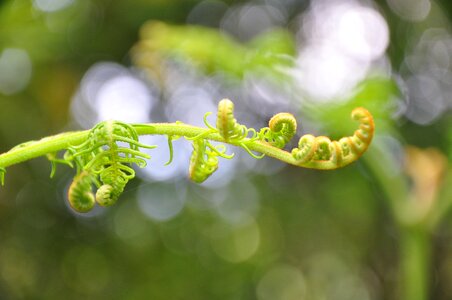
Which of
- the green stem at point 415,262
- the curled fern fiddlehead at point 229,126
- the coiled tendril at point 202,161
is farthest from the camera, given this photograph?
the green stem at point 415,262

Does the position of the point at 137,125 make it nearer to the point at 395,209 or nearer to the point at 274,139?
the point at 274,139

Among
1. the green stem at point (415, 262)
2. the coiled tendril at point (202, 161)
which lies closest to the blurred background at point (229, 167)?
the green stem at point (415, 262)

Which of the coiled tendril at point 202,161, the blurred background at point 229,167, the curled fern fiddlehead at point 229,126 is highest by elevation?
the curled fern fiddlehead at point 229,126

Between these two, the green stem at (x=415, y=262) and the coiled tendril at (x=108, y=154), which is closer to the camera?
the coiled tendril at (x=108, y=154)

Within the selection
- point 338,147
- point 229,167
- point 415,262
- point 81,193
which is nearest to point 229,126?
point 338,147

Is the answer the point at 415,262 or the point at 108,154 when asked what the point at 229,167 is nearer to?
the point at 415,262

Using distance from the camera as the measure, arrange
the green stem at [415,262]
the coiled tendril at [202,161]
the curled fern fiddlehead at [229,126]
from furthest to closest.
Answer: the green stem at [415,262], the coiled tendril at [202,161], the curled fern fiddlehead at [229,126]

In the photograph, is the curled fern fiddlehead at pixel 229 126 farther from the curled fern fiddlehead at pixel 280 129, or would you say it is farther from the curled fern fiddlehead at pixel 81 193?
the curled fern fiddlehead at pixel 81 193
